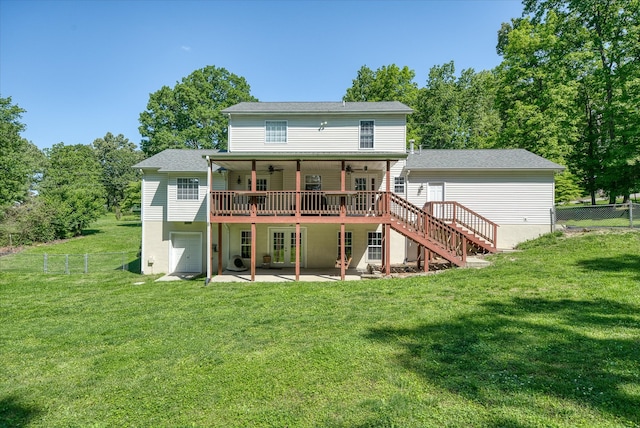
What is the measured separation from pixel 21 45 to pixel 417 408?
78.9ft

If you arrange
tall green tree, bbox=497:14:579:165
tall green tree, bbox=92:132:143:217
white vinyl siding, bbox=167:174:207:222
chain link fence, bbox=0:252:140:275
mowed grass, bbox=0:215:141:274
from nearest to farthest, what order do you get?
1. white vinyl siding, bbox=167:174:207:222
2. chain link fence, bbox=0:252:140:275
3. mowed grass, bbox=0:215:141:274
4. tall green tree, bbox=497:14:579:165
5. tall green tree, bbox=92:132:143:217

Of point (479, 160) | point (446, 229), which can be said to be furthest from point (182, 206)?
point (479, 160)

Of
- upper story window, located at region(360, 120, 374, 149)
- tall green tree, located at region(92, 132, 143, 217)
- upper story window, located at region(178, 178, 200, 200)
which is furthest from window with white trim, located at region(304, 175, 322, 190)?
tall green tree, located at region(92, 132, 143, 217)

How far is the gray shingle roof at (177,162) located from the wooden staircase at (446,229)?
9.19 meters

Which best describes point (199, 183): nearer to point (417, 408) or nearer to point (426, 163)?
point (426, 163)

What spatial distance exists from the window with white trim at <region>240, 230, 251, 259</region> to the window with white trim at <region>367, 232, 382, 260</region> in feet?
20.2

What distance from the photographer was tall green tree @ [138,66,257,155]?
3266cm

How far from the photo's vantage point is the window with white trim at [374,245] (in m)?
15.6

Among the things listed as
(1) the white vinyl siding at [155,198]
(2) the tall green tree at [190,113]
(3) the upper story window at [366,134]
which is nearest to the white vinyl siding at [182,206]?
(1) the white vinyl siding at [155,198]

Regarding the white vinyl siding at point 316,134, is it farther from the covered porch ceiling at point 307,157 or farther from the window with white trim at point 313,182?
the covered porch ceiling at point 307,157

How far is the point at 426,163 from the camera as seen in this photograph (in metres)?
15.7

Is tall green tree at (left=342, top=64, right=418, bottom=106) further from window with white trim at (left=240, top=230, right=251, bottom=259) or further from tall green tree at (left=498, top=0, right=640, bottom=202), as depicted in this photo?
window with white trim at (left=240, top=230, right=251, bottom=259)

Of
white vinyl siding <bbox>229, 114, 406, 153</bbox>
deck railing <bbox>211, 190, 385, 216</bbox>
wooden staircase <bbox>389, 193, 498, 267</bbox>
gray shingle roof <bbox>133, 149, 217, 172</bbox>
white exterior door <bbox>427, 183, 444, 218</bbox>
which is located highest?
white vinyl siding <bbox>229, 114, 406, 153</bbox>

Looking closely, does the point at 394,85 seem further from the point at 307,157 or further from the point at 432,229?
the point at 307,157
